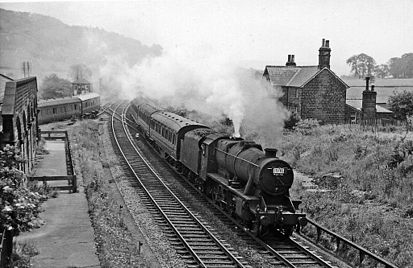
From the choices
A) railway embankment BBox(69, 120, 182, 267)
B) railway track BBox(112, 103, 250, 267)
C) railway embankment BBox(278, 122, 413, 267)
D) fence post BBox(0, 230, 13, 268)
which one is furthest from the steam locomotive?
fence post BBox(0, 230, 13, 268)

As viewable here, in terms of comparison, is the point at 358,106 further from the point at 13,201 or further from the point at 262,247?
the point at 13,201

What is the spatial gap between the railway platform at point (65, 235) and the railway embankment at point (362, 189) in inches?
276

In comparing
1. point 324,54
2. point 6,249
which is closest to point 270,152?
point 6,249

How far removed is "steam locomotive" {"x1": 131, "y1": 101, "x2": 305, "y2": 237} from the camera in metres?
13.5

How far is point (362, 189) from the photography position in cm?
1838

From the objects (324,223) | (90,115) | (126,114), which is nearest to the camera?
(324,223)

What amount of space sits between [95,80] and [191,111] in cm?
7888

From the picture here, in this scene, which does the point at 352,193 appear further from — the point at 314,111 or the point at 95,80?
the point at 95,80

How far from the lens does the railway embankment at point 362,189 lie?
43.9 feet

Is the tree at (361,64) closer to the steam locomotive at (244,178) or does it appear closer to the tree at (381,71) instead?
the tree at (381,71)

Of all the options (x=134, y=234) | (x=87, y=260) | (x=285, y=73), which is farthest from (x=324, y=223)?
(x=285, y=73)

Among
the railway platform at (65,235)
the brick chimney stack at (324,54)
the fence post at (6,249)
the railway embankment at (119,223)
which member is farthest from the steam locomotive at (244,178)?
the brick chimney stack at (324,54)

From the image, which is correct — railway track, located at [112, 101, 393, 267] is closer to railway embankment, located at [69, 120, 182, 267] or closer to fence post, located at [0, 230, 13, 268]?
railway embankment, located at [69, 120, 182, 267]

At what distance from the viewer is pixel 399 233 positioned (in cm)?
1323
